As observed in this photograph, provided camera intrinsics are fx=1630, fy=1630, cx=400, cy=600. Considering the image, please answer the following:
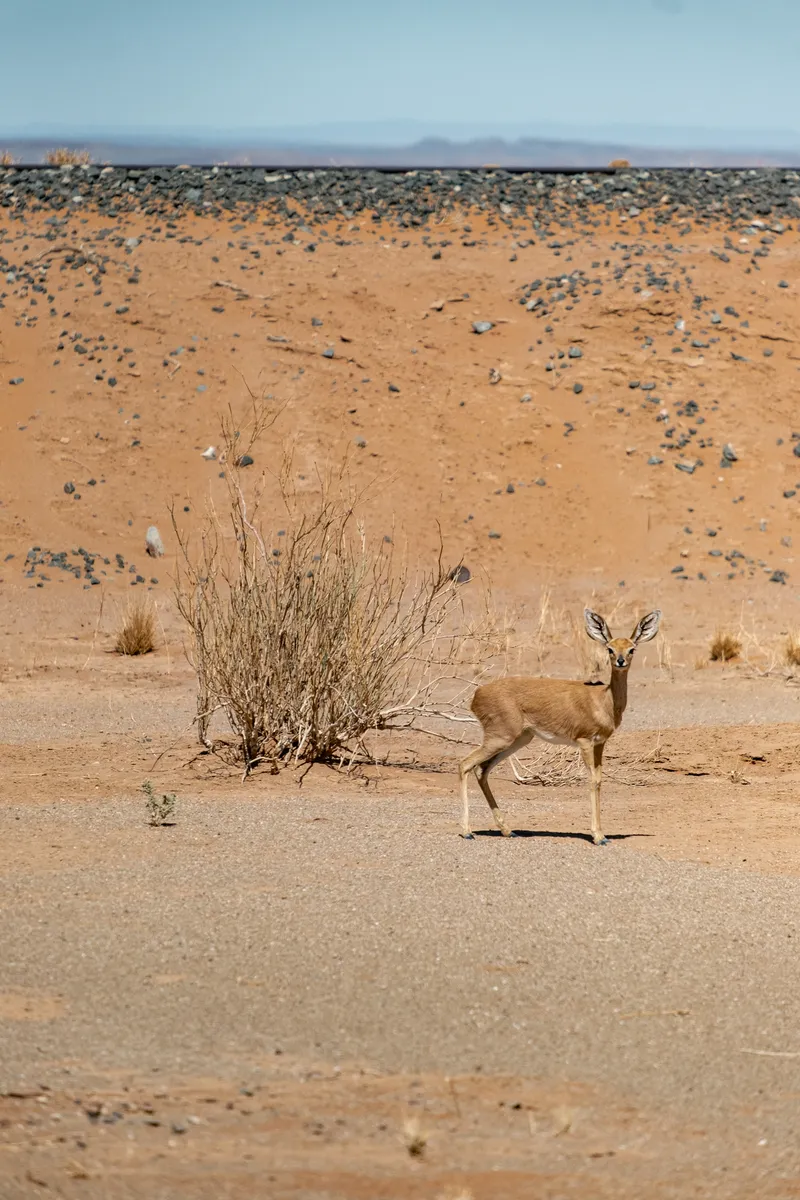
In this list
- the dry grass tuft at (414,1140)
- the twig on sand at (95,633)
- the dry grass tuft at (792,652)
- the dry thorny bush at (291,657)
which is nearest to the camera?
the dry grass tuft at (414,1140)

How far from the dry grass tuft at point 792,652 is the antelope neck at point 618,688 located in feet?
27.1

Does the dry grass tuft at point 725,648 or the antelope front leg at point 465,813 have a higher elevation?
the antelope front leg at point 465,813

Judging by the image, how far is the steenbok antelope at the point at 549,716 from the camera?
8.21 m

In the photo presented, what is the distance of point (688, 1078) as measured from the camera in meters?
5.21

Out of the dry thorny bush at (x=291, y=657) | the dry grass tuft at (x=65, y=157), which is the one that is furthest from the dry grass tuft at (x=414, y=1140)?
the dry grass tuft at (x=65, y=157)

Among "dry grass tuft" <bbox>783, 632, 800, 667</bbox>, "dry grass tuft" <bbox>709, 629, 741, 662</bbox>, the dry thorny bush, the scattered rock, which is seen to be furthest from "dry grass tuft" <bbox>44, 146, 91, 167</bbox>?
the dry thorny bush

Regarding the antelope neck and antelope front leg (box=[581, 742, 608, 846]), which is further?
the antelope neck

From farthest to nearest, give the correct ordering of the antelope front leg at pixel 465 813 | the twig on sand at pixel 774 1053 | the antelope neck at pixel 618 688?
the antelope neck at pixel 618 688, the antelope front leg at pixel 465 813, the twig on sand at pixel 774 1053

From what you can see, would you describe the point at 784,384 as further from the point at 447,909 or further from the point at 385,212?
the point at 447,909

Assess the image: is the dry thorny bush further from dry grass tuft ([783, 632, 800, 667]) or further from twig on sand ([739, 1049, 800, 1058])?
dry grass tuft ([783, 632, 800, 667])

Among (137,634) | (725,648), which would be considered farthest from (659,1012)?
(137,634)

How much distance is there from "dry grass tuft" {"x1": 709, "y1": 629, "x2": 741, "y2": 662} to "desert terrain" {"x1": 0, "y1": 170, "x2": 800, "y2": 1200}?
0.11 meters

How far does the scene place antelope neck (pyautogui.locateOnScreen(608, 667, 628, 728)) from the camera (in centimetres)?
834

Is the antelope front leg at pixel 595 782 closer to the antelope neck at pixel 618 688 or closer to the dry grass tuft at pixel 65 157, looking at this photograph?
the antelope neck at pixel 618 688
